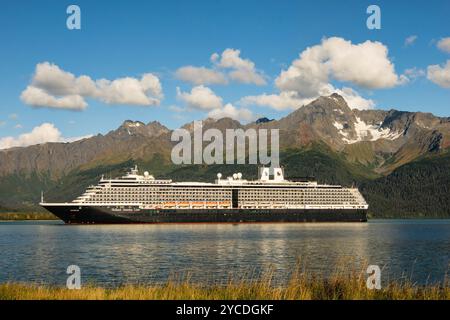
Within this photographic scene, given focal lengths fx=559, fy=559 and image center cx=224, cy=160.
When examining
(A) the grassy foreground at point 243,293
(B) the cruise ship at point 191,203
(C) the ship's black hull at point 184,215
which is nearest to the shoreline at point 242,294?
(A) the grassy foreground at point 243,293

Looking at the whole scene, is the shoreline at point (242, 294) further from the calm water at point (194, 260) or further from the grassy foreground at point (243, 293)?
the calm water at point (194, 260)

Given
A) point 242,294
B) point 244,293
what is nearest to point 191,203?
point 244,293

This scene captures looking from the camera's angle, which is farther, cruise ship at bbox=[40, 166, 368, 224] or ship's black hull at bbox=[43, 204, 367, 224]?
cruise ship at bbox=[40, 166, 368, 224]

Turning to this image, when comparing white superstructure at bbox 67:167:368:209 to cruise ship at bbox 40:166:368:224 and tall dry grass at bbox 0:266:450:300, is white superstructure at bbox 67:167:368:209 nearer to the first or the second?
cruise ship at bbox 40:166:368:224

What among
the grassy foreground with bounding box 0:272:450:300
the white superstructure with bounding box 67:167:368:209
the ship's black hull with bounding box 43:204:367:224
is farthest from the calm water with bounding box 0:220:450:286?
the white superstructure with bounding box 67:167:368:209

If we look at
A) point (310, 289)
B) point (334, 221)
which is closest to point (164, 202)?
point (334, 221)

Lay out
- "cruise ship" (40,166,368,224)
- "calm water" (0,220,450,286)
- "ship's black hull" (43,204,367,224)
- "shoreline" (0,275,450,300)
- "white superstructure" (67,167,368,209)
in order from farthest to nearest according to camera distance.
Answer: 1. "white superstructure" (67,167,368,209)
2. "cruise ship" (40,166,368,224)
3. "ship's black hull" (43,204,367,224)
4. "calm water" (0,220,450,286)
5. "shoreline" (0,275,450,300)

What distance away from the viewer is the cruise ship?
165 metres

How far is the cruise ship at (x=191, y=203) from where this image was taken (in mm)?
164625

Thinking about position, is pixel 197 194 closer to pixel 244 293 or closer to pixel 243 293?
pixel 244 293

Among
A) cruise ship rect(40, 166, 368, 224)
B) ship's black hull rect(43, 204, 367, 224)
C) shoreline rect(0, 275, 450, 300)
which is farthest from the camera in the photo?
cruise ship rect(40, 166, 368, 224)
